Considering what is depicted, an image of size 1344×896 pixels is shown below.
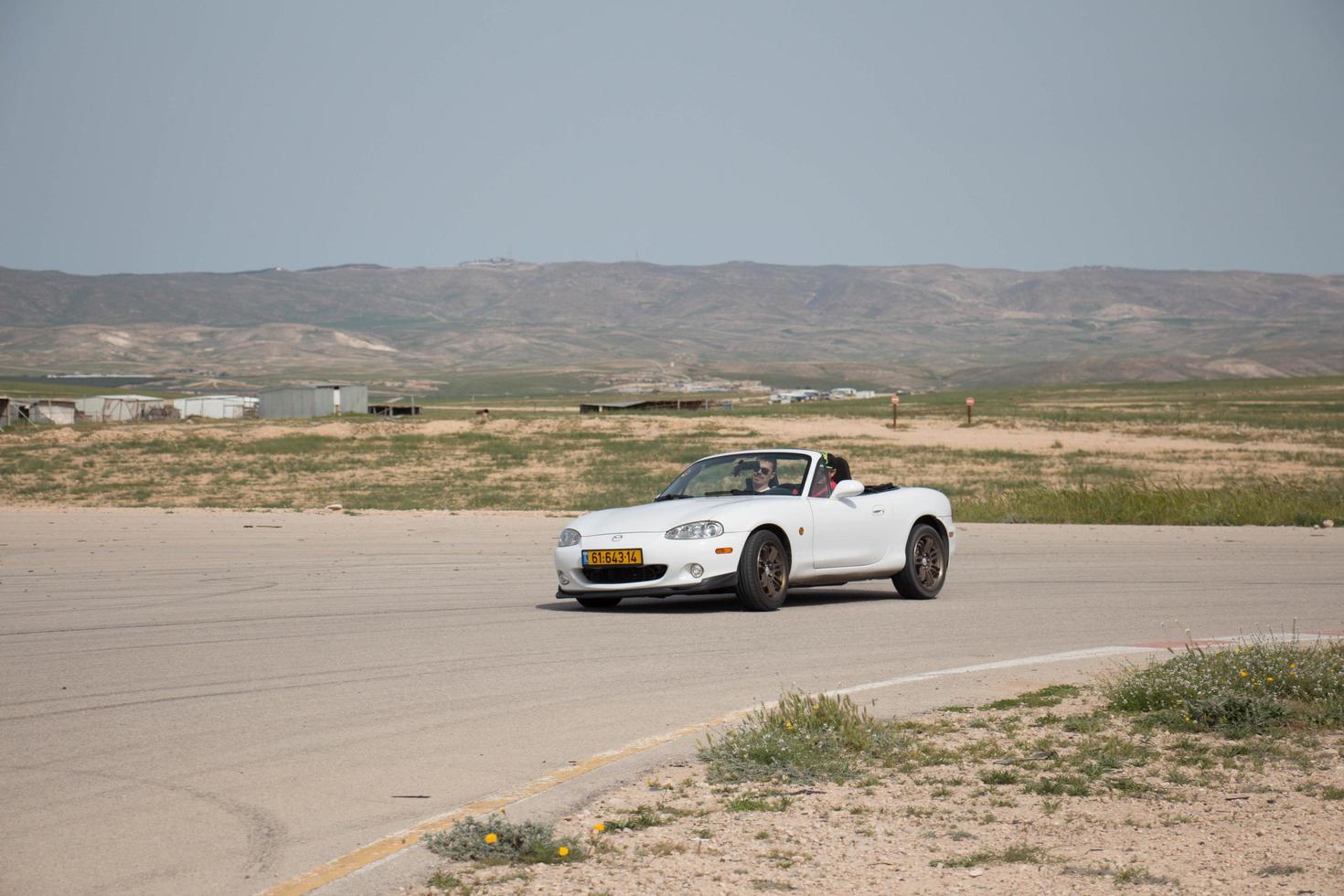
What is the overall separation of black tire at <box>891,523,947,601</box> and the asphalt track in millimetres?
293

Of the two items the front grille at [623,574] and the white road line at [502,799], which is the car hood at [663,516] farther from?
the white road line at [502,799]

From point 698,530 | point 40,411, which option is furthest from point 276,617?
point 40,411

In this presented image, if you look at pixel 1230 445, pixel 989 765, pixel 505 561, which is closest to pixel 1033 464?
pixel 1230 445

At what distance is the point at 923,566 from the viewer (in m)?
14.4

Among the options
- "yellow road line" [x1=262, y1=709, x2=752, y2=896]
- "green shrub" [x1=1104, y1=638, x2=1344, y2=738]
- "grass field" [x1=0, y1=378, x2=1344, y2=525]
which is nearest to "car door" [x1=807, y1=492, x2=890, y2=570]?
"green shrub" [x1=1104, y1=638, x2=1344, y2=738]

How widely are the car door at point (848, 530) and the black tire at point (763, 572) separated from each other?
40 cm

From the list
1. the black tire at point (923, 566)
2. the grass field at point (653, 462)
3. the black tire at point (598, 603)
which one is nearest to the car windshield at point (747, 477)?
the black tire at point (598, 603)

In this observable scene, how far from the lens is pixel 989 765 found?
275 inches

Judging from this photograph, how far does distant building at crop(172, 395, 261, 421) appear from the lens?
8669 cm

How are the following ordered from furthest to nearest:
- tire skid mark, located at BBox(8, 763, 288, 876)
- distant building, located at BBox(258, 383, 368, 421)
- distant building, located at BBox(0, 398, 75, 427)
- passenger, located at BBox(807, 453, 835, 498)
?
distant building, located at BBox(258, 383, 368, 421) → distant building, located at BBox(0, 398, 75, 427) → passenger, located at BBox(807, 453, 835, 498) → tire skid mark, located at BBox(8, 763, 288, 876)

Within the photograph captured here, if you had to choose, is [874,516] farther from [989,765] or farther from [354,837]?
[354,837]

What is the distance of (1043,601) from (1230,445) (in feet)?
136

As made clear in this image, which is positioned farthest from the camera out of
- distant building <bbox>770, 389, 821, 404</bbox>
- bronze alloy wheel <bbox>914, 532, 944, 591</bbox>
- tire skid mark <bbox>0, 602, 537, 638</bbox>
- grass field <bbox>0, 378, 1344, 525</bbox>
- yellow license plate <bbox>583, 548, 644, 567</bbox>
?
distant building <bbox>770, 389, 821, 404</bbox>

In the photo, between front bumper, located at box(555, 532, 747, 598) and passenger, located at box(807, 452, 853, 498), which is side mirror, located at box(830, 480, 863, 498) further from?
front bumper, located at box(555, 532, 747, 598)
